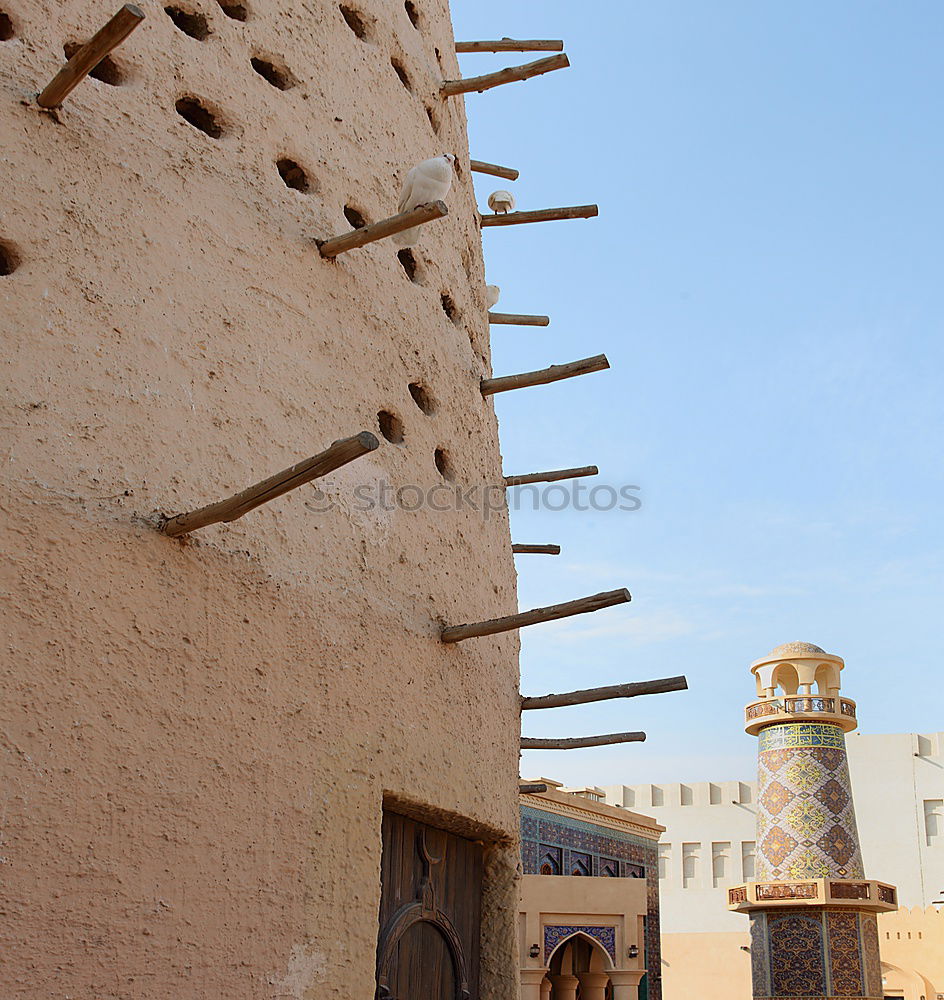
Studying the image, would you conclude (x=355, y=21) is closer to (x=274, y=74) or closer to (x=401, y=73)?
(x=401, y=73)

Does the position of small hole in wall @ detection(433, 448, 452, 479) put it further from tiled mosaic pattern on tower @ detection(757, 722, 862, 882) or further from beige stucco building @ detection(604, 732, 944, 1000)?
beige stucco building @ detection(604, 732, 944, 1000)

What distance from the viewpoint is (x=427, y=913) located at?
3756 millimetres

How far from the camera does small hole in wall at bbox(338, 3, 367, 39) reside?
4422 millimetres

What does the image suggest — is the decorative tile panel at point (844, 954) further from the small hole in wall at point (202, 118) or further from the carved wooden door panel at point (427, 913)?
the small hole in wall at point (202, 118)

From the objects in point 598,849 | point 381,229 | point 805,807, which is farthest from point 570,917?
point 381,229

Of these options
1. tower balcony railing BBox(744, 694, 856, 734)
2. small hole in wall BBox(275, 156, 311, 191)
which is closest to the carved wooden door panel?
small hole in wall BBox(275, 156, 311, 191)

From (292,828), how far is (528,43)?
3.73 metres

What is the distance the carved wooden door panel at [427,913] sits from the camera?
3.54m

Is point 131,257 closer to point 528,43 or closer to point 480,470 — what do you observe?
point 480,470

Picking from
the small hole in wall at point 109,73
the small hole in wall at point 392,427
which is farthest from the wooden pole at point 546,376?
the small hole in wall at point 109,73

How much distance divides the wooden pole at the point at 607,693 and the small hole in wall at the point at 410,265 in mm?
1661

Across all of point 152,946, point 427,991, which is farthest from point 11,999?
point 427,991

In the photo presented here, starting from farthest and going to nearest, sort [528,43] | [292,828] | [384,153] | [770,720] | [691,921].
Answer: [691,921], [770,720], [528,43], [384,153], [292,828]

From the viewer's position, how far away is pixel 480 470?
4.53 metres
